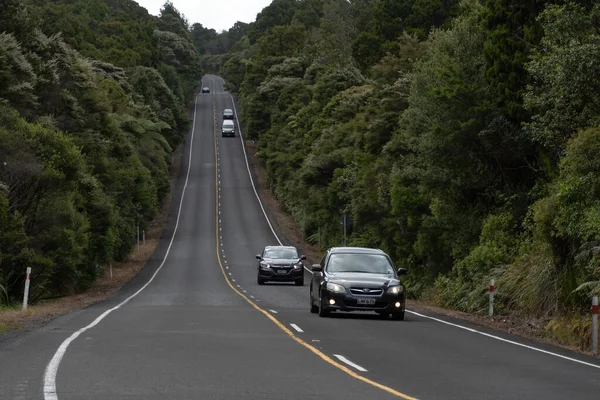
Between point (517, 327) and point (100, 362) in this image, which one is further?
point (517, 327)

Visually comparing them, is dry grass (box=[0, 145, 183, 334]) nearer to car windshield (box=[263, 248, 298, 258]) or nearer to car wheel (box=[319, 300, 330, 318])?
car wheel (box=[319, 300, 330, 318])

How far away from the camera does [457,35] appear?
38.4 m

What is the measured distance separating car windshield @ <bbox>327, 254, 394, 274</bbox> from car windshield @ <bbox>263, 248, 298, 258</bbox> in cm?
2157

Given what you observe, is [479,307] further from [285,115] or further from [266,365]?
[285,115]

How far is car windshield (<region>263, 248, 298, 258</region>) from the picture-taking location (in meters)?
47.0

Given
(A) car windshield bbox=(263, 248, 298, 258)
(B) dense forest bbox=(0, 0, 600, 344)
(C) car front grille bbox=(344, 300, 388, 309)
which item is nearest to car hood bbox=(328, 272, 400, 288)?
(C) car front grille bbox=(344, 300, 388, 309)

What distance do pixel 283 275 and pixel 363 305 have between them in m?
23.1

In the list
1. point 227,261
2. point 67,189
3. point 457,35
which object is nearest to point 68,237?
point 67,189

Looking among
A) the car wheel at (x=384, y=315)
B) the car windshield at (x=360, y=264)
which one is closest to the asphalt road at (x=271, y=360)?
the car wheel at (x=384, y=315)

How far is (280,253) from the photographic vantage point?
155 ft

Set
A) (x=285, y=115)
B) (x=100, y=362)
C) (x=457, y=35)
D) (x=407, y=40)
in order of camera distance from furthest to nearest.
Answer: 1. (x=285, y=115)
2. (x=407, y=40)
3. (x=457, y=35)
4. (x=100, y=362)

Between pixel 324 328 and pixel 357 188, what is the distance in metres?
34.8

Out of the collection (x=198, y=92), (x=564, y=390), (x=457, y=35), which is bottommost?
(x=564, y=390)

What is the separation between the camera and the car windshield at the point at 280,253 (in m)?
47.0
